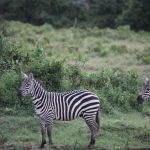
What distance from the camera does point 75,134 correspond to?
10.4 m

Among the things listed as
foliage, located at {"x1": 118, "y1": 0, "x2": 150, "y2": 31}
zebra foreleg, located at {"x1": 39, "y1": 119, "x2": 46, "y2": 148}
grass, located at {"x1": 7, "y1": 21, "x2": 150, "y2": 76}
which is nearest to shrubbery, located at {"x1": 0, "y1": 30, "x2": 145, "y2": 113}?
grass, located at {"x1": 7, "y1": 21, "x2": 150, "y2": 76}

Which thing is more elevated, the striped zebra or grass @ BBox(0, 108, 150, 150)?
the striped zebra

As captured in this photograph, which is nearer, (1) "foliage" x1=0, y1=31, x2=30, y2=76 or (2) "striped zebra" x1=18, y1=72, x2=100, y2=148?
(2) "striped zebra" x1=18, y1=72, x2=100, y2=148

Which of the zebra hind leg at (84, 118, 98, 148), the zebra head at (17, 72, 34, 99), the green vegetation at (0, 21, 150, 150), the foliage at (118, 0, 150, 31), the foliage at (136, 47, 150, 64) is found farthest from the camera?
the foliage at (118, 0, 150, 31)

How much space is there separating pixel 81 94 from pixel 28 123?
231 cm

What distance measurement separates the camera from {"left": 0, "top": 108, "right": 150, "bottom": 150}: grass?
933 cm

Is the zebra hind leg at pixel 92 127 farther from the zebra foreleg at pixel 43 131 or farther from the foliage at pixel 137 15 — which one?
the foliage at pixel 137 15

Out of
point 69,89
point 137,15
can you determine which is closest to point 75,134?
point 69,89

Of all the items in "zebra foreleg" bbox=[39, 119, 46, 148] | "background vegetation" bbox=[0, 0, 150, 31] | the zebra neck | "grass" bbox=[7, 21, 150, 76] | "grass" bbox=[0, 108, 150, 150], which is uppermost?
"background vegetation" bbox=[0, 0, 150, 31]

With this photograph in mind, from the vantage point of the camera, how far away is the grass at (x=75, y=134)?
9328mm

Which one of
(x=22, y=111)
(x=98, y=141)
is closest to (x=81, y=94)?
(x=98, y=141)

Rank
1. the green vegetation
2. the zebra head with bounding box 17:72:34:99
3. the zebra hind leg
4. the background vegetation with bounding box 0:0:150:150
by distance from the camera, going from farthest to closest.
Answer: the background vegetation with bounding box 0:0:150:150, the green vegetation, the zebra hind leg, the zebra head with bounding box 17:72:34:99

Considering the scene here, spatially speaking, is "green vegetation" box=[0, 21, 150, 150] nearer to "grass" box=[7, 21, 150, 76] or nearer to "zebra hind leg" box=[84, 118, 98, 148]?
"zebra hind leg" box=[84, 118, 98, 148]

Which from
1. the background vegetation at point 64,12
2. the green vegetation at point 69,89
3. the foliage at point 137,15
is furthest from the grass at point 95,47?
the background vegetation at point 64,12
